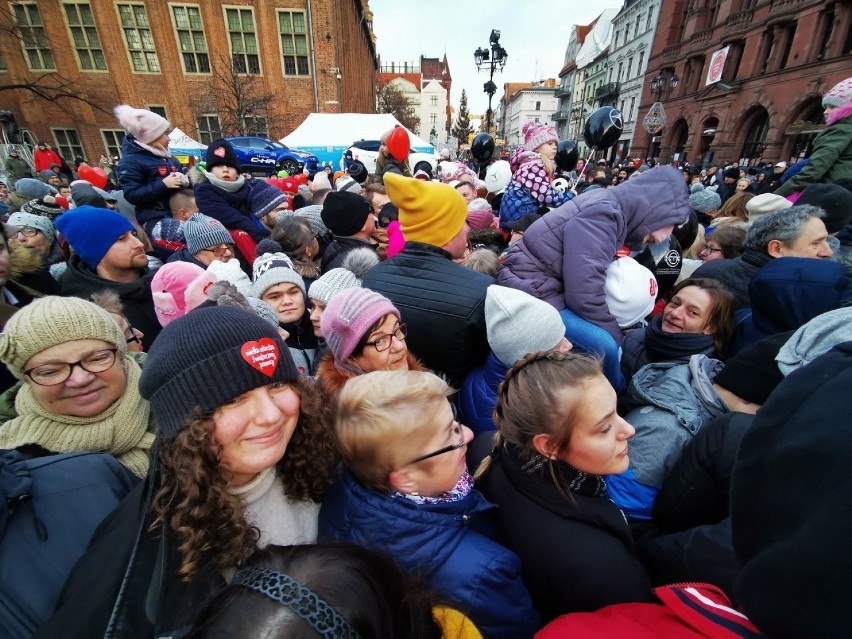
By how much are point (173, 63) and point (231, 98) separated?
12.9 feet

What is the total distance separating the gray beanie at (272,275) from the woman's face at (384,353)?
110 cm

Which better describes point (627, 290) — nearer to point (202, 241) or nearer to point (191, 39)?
point (202, 241)

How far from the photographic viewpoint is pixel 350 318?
1813 mm

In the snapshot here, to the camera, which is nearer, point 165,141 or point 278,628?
point 278,628

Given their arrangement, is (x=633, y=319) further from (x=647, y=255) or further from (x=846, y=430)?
(x=846, y=430)

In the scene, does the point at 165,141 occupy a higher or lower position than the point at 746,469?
higher

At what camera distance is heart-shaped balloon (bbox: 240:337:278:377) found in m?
1.15

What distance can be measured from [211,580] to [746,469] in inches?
51.8

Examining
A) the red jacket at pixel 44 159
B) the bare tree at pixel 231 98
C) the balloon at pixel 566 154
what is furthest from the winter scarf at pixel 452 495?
the bare tree at pixel 231 98

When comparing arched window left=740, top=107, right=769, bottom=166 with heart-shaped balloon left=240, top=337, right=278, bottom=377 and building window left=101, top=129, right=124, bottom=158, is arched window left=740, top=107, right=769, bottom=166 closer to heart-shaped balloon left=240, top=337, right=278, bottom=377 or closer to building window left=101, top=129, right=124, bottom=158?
heart-shaped balloon left=240, top=337, right=278, bottom=377

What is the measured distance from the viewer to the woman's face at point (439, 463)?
121cm

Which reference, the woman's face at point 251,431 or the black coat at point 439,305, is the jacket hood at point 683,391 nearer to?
the black coat at point 439,305

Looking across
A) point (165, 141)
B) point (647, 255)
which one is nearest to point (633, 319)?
point (647, 255)

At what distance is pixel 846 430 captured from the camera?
1.51 feet
